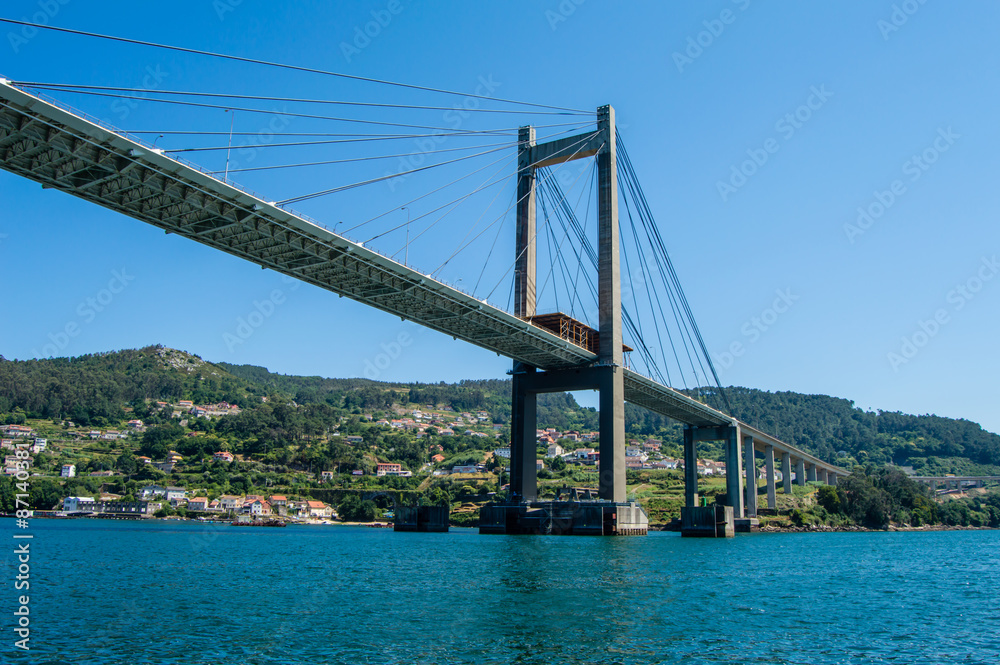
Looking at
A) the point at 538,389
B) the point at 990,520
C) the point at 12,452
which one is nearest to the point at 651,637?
the point at 538,389

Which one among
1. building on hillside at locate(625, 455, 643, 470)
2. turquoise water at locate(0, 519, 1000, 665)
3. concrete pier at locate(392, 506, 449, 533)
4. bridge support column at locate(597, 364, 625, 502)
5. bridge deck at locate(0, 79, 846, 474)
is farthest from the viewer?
building on hillside at locate(625, 455, 643, 470)

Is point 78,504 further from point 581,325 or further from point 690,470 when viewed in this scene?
point 581,325

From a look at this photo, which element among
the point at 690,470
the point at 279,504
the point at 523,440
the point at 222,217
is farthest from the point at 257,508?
the point at 222,217

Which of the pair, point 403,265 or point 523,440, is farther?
point 523,440

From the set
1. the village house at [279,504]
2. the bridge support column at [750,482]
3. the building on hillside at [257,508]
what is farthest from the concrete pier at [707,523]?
the village house at [279,504]

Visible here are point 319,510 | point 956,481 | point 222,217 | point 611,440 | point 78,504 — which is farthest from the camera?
point 956,481

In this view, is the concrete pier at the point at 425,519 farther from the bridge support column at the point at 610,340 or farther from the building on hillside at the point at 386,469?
the building on hillside at the point at 386,469

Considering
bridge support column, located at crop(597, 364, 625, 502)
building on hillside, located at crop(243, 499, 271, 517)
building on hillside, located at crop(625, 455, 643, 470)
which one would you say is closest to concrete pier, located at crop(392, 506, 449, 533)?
bridge support column, located at crop(597, 364, 625, 502)

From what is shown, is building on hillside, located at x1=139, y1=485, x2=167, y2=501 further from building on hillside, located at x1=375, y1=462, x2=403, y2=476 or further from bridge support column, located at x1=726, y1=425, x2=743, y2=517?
bridge support column, located at x1=726, y1=425, x2=743, y2=517
